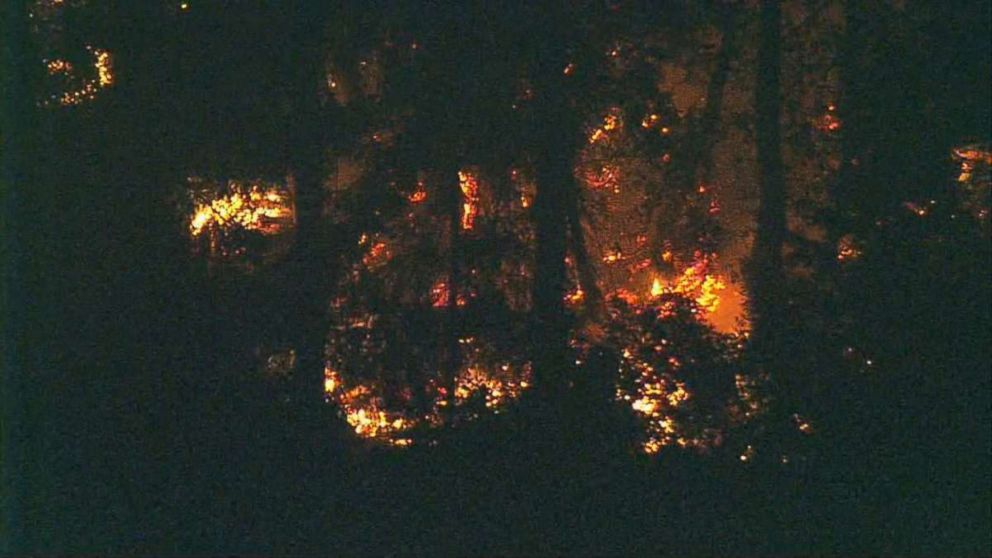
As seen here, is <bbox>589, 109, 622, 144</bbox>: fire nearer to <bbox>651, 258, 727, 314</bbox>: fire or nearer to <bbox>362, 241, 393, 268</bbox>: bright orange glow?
<bbox>651, 258, 727, 314</bbox>: fire

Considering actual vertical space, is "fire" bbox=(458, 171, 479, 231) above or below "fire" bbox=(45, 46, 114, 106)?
below

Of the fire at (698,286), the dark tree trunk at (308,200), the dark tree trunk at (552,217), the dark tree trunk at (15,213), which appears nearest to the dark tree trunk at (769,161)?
the fire at (698,286)

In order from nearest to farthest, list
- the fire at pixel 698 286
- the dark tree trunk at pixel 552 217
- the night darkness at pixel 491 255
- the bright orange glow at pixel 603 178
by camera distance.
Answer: the night darkness at pixel 491 255 < the dark tree trunk at pixel 552 217 < the fire at pixel 698 286 < the bright orange glow at pixel 603 178

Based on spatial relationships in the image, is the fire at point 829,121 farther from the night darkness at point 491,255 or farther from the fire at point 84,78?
the fire at point 84,78

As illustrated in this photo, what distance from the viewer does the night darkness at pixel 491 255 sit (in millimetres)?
8406

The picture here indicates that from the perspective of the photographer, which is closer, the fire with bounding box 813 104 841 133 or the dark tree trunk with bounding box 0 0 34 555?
the dark tree trunk with bounding box 0 0 34 555

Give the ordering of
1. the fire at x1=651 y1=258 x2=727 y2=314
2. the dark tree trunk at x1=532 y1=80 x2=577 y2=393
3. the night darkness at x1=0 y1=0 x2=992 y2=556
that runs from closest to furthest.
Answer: the night darkness at x1=0 y1=0 x2=992 y2=556
the dark tree trunk at x1=532 y1=80 x2=577 y2=393
the fire at x1=651 y1=258 x2=727 y2=314

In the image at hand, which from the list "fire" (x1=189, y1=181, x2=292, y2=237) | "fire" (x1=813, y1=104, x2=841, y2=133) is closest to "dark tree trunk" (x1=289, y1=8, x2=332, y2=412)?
"fire" (x1=189, y1=181, x2=292, y2=237)

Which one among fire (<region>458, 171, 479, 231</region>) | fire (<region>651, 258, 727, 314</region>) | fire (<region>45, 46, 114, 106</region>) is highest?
fire (<region>45, 46, 114, 106</region>)

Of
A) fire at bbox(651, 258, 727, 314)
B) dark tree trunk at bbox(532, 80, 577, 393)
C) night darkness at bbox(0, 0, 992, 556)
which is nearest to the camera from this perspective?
night darkness at bbox(0, 0, 992, 556)

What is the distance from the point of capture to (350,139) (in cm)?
876

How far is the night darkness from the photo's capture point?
27.6ft

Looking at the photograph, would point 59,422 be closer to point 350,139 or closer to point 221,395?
point 221,395

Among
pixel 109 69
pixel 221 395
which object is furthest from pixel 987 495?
pixel 109 69
